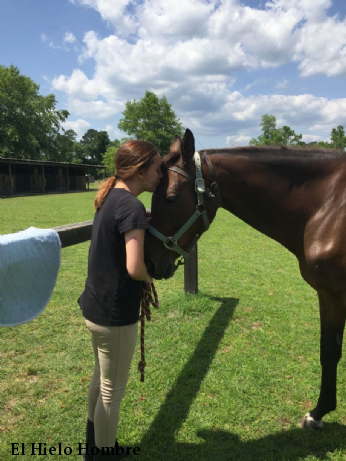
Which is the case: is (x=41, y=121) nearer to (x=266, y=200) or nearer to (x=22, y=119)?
(x=22, y=119)

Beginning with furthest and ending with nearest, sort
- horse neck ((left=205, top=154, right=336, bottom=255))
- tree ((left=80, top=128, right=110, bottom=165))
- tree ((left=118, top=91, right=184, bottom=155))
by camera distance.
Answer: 1. tree ((left=80, top=128, right=110, bottom=165))
2. tree ((left=118, top=91, right=184, bottom=155))
3. horse neck ((left=205, top=154, right=336, bottom=255))

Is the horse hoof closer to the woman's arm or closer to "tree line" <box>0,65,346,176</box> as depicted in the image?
the woman's arm

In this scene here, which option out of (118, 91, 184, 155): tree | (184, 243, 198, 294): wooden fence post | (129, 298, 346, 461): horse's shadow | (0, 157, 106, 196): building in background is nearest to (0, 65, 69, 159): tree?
(0, 157, 106, 196): building in background

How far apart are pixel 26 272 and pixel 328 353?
243 cm

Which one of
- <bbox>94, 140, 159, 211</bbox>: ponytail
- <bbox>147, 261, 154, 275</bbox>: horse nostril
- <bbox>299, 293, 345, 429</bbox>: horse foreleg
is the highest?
<bbox>94, 140, 159, 211</bbox>: ponytail

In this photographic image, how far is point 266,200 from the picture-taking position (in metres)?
2.23

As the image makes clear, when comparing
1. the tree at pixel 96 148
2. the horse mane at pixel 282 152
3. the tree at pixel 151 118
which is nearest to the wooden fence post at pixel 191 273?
the horse mane at pixel 282 152

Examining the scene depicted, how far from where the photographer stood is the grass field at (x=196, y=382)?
7.92 feet

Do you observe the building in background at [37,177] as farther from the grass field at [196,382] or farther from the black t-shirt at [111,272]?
the black t-shirt at [111,272]

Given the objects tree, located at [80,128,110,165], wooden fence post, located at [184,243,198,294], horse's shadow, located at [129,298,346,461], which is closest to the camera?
horse's shadow, located at [129,298,346,461]

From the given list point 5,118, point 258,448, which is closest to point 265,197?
point 258,448

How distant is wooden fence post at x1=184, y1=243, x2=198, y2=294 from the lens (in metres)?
4.92

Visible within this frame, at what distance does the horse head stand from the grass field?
4.77 ft

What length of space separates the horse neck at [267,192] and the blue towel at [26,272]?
118 centimetres
